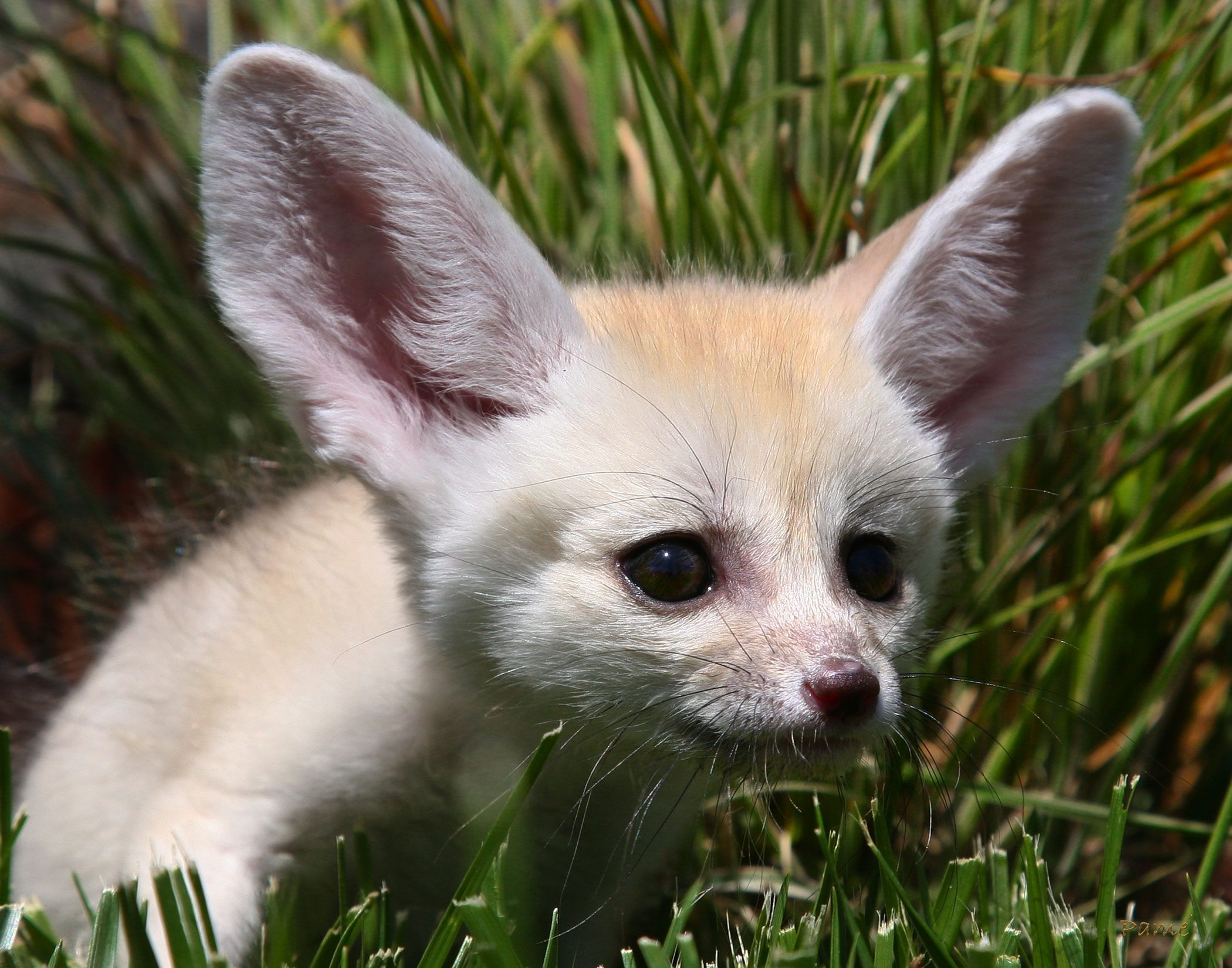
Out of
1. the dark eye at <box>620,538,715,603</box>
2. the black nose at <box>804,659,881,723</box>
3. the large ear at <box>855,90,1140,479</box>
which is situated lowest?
the black nose at <box>804,659,881,723</box>

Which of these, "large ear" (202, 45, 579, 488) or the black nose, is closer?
the black nose

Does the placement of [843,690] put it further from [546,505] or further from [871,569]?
[546,505]

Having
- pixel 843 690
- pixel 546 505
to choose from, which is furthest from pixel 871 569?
pixel 546 505

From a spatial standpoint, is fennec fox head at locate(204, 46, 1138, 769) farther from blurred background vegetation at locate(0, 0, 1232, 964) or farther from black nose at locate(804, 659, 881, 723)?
blurred background vegetation at locate(0, 0, 1232, 964)

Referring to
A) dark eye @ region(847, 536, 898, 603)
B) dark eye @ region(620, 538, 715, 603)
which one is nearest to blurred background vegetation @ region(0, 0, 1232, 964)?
dark eye @ region(847, 536, 898, 603)

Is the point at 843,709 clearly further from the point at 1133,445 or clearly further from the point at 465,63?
the point at 465,63

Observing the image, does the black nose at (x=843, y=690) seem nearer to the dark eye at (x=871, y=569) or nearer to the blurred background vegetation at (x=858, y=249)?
the dark eye at (x=871, y=569)

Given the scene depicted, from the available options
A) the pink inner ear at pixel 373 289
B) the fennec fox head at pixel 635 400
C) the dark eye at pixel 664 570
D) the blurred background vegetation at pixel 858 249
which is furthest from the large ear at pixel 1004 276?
the pink inner ear at pixel 373 289

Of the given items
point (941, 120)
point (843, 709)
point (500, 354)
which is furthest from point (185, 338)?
point (843, 709)
